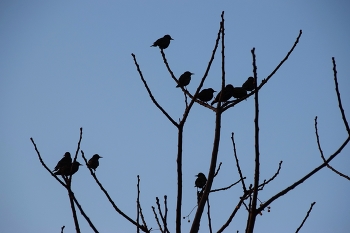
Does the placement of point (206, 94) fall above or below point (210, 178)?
above

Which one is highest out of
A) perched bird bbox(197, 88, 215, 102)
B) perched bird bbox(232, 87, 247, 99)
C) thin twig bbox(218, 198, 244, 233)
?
perched bird bbox(197, 88, 215, 102)

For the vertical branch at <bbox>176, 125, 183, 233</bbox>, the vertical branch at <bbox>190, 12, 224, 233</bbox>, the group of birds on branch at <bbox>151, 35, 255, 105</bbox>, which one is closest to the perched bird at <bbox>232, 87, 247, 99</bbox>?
the group of birds on branch at <bbox>151, 35, 255, 105</bbox>

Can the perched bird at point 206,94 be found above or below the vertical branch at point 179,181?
above

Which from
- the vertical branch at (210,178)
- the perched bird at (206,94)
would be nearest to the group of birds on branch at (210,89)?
the perched bird at (206,94)

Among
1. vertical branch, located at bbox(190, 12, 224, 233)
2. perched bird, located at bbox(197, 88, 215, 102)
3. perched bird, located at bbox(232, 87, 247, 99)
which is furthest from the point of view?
perched bird, located at bbox(197, 88, 215, 102)

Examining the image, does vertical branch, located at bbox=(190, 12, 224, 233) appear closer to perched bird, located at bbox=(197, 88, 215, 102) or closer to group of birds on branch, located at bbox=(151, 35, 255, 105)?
group of birds on branch, located at bbox=(151, 35, 255, 105)

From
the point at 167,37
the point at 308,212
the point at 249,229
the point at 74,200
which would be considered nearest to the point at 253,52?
the point at 249,229

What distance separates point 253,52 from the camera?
8.81 feet

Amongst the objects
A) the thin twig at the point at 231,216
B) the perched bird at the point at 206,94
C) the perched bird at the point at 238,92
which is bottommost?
the thin twig at the point at 231,216

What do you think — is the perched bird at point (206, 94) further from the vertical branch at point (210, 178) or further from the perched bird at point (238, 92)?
the vertical branch at point (210, 178)

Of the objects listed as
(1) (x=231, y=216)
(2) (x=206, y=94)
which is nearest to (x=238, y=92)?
(2) (x=206, y=94)

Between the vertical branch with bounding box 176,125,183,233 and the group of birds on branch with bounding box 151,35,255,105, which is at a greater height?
the group of birds on branch with bounding box 151,35,255,105

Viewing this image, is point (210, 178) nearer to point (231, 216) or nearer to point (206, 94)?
point (231, 216)

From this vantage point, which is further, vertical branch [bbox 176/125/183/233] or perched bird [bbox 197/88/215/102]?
perched bird [bbox 197/88/215/102]
